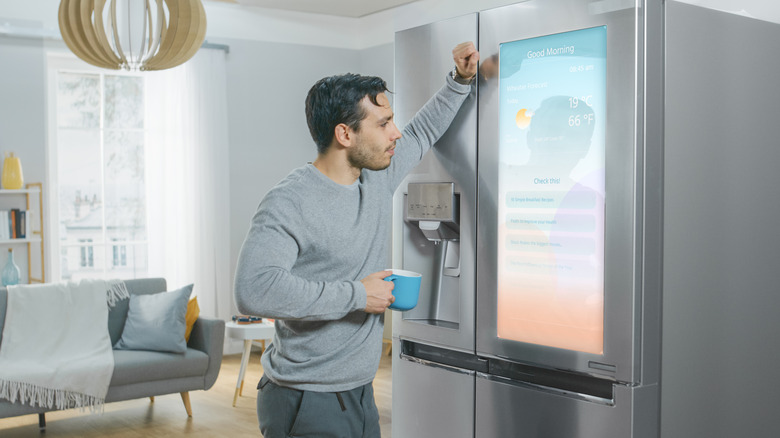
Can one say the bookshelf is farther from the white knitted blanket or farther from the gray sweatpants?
the gray sweatpants

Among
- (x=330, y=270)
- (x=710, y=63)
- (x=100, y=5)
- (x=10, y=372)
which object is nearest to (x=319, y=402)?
(x=330, y=270)

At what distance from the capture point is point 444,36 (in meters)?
A: 2.33

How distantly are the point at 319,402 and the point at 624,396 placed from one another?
0.72 metres

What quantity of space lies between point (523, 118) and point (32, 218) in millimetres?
4771

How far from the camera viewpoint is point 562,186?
6.60 ft

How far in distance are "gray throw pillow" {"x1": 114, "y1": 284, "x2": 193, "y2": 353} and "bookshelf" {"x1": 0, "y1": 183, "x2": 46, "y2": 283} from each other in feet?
5.22

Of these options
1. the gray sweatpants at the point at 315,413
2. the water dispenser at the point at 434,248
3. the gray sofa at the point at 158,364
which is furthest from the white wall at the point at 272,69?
the gray sweatpants at the point at 315,413

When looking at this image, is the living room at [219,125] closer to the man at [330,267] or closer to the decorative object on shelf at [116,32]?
the decorative object on shelf at [116,32]

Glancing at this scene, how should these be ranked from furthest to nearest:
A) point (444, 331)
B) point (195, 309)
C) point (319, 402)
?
point (195, 309) < point (444, 331) < point (319, 402)

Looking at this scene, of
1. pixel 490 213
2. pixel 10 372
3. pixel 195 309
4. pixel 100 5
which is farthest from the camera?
pixel 195 309

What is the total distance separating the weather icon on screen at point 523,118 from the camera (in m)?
2.10

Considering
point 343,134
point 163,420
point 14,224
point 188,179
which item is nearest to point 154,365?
point 163,420

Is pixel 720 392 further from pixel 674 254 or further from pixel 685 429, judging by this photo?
pixel 674 254

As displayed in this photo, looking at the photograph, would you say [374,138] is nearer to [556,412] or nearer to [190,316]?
[556,412]
